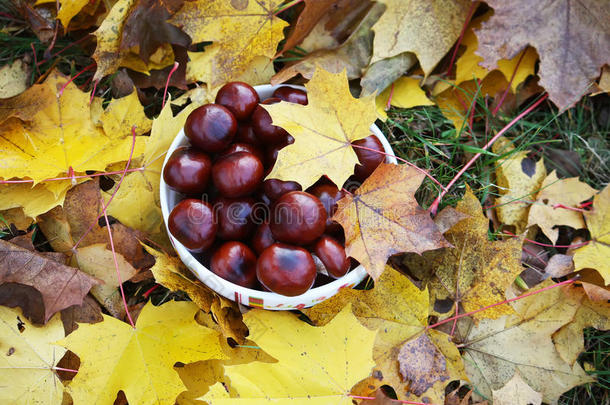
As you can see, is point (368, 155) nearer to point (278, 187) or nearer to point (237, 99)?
point (278, 187)

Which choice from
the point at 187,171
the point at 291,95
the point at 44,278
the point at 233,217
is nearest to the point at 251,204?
the point at 233,217

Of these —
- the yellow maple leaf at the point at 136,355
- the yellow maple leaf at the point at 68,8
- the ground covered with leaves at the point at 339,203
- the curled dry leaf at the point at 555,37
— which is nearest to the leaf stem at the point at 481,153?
the ground covered with leaves at the point at 339,203

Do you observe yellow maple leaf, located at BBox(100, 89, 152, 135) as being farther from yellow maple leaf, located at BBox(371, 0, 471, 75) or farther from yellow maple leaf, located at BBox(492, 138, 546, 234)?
yellow maple leaf, located at BBox(492, 138, 546, 234)

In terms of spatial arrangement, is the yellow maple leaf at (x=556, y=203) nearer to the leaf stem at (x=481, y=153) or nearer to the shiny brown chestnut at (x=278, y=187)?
the leaf stem at (x=481, y=153)

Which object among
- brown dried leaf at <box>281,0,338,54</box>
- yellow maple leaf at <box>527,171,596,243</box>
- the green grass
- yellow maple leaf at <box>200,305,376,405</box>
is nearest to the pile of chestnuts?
yellow maple leaf at <box>200,305,376,405</box>

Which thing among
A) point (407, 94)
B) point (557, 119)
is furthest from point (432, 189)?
point (557, 119)

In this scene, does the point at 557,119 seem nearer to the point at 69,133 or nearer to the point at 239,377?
the point at 239,377
